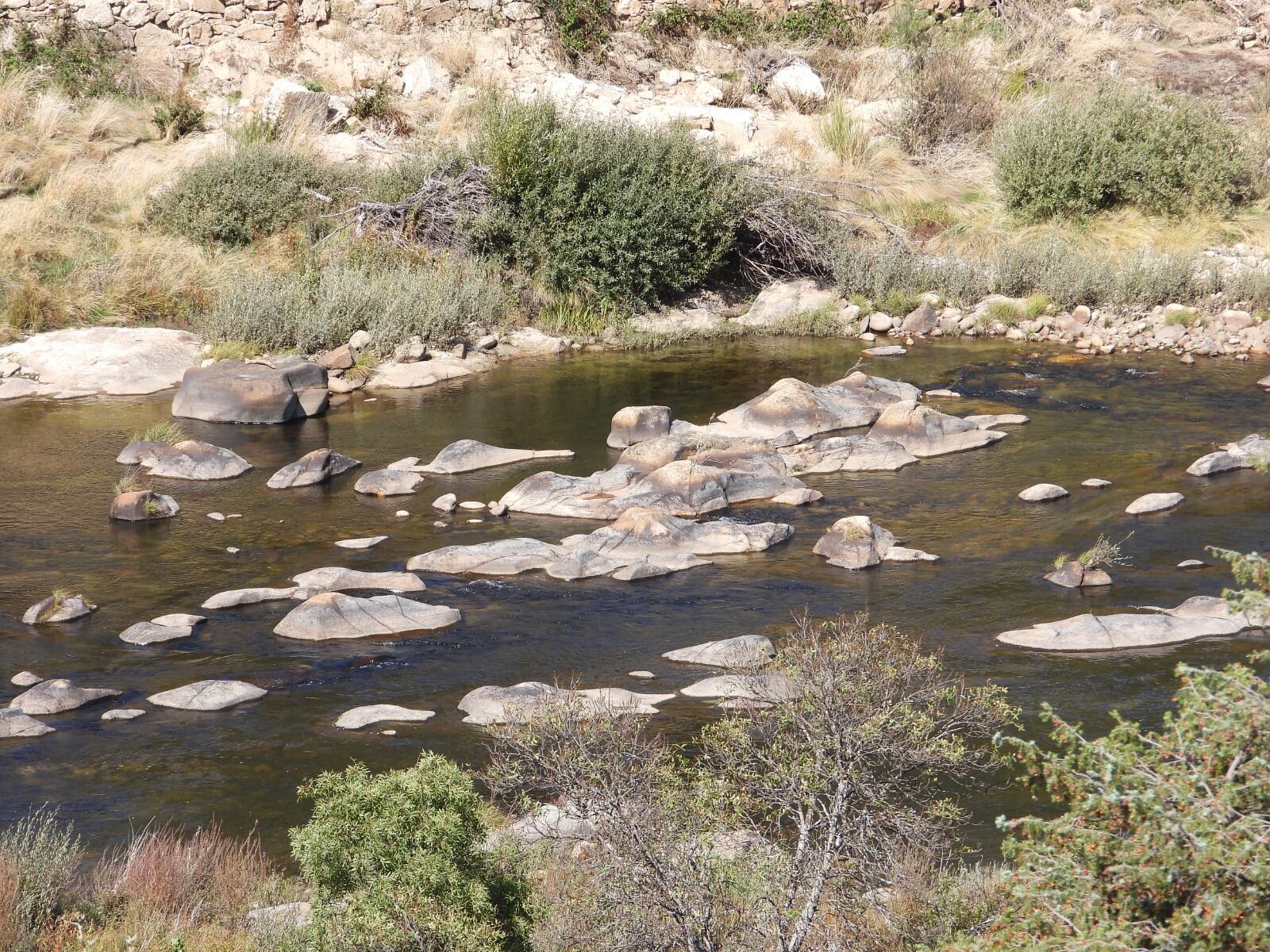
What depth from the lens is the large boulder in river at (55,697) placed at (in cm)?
761

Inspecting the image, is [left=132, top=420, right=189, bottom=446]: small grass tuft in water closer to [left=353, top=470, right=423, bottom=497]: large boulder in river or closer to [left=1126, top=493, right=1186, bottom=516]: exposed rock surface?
[left=353, top=470, right=423, bottom=497]: large boulder in river

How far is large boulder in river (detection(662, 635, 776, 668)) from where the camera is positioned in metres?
7.92

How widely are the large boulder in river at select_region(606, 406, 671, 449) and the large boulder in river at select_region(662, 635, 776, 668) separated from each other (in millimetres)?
4711

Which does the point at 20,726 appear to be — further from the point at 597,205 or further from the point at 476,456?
the point at 597,205

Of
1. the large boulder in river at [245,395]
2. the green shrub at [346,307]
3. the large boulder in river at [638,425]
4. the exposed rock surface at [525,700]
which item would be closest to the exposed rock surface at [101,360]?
the green shrub at [346,307]

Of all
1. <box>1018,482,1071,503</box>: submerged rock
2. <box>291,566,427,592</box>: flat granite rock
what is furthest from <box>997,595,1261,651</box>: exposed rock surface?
<box>291,566,427,592</box>: flat granite rock

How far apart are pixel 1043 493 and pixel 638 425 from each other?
3959 millimetres

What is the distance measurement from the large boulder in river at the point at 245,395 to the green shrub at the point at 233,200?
14.2 ft

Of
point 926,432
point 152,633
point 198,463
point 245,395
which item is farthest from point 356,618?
point 245,395

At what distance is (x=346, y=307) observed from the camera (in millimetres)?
16984

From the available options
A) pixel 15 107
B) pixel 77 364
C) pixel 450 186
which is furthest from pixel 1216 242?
pixel 15 107

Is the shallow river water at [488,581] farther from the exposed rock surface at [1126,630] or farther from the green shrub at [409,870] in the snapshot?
the green shrub at [409,870]

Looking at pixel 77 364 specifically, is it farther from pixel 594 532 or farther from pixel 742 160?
pixel 742 160

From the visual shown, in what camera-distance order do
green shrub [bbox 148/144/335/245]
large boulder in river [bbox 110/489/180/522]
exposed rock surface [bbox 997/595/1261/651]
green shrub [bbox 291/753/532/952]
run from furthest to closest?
green shrub [bbox 148/144/335/245], large boulder in river [bbox 110/489/180/522], exposed rock surface [bbox 997/595/1261/651], green shrub [bbox 291/753/532/952]
